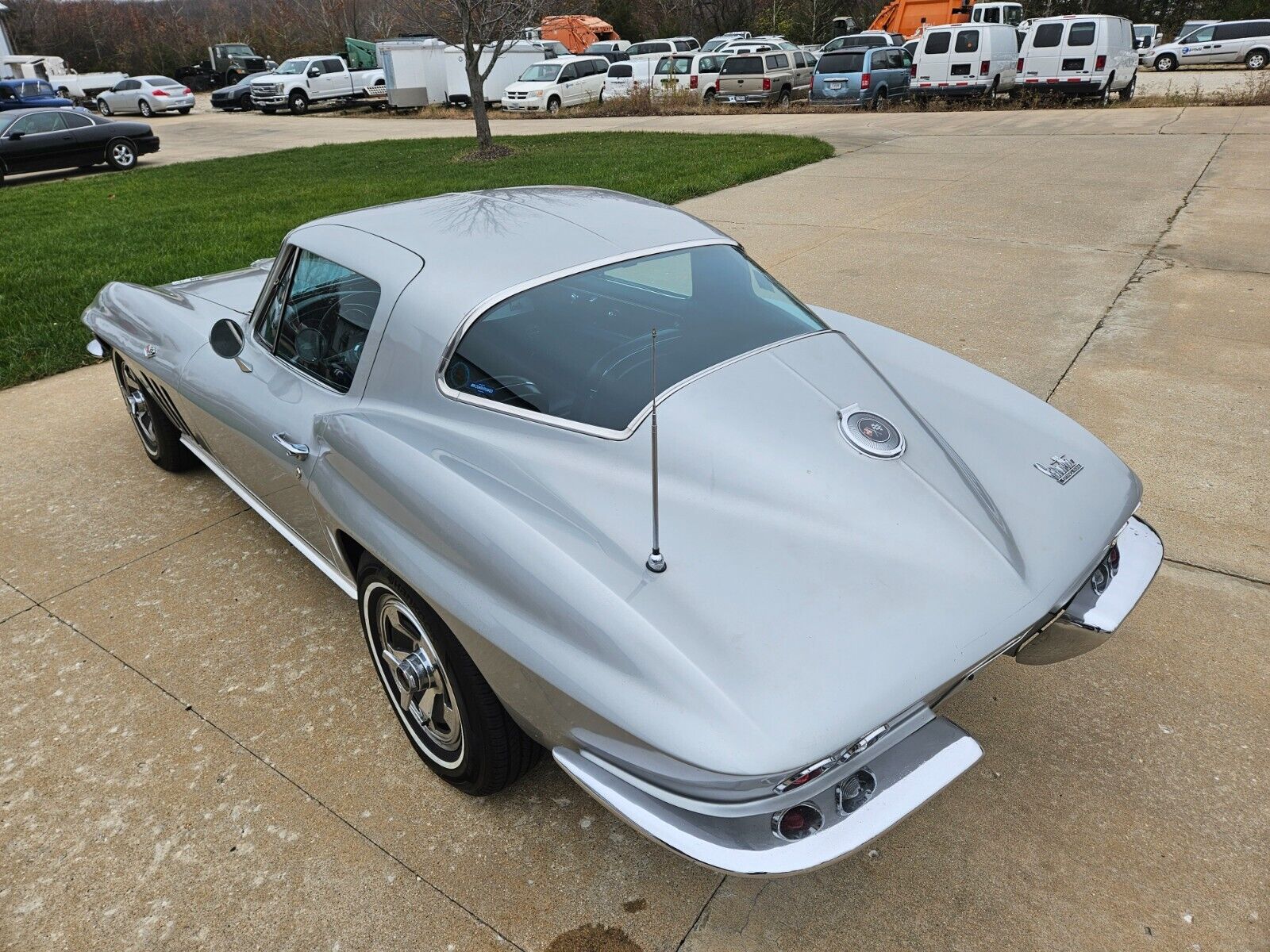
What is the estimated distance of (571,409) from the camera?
7.30ft

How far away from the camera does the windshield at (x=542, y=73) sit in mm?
24000

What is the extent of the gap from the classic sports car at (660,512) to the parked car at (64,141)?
51.4ft

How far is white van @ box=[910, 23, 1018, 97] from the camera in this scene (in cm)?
1933

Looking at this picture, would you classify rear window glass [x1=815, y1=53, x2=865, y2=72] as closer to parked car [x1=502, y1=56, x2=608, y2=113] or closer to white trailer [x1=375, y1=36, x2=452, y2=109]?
parked car [x1=502, y1=56, x2=608, y2=113]

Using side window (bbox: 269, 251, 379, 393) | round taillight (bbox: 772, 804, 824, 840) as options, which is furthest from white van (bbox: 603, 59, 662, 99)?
round taillight (bbox: 772, 804, 824, 840)

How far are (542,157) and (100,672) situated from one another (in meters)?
12.5

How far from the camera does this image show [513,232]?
109 inches

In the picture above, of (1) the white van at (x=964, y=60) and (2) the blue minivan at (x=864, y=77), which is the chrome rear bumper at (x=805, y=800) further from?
(2) the blue minivan at (x=864, y=77)

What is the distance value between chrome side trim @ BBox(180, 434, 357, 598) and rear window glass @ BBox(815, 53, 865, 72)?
2074cm

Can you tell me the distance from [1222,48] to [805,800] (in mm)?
36269

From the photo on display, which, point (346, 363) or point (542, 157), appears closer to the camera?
point (346, 363)

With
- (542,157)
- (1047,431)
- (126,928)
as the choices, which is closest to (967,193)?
(542,157)

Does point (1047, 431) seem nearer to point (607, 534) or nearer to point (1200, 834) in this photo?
point (1200, 834)

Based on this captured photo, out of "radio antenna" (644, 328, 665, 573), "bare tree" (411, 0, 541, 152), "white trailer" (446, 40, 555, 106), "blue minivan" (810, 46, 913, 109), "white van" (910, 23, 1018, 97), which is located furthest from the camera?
"white trailer" (446, 40, 555, 106)
